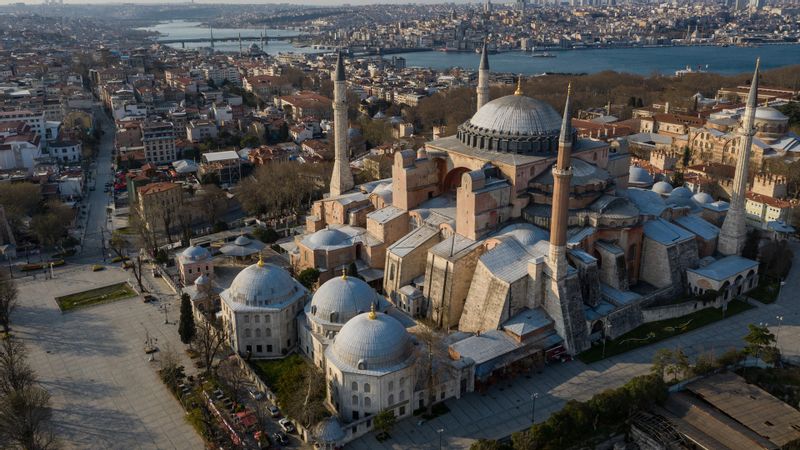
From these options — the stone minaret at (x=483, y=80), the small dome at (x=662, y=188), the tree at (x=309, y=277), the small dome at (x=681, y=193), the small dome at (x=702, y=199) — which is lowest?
the tree at (x=309, y=277)

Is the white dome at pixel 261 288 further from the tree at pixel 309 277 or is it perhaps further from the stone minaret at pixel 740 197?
the stone minaret at pixel 740 197

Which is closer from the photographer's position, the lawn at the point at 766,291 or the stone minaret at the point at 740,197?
the lawn at the point at 766,291

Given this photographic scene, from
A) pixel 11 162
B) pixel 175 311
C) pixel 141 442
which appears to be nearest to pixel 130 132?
pixel 11 162

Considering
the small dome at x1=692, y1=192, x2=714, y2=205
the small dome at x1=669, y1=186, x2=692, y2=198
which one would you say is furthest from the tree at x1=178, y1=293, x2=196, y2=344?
the small dome at x1=692, y1=192, x2=714, y2=205

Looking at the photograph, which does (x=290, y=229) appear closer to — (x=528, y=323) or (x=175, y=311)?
(x=175, y=311)

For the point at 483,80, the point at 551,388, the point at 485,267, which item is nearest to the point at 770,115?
the point at 483,80

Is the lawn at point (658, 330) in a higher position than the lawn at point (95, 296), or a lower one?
higher

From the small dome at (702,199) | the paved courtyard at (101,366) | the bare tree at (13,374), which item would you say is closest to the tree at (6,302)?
the paved courtyard at (101,366)
